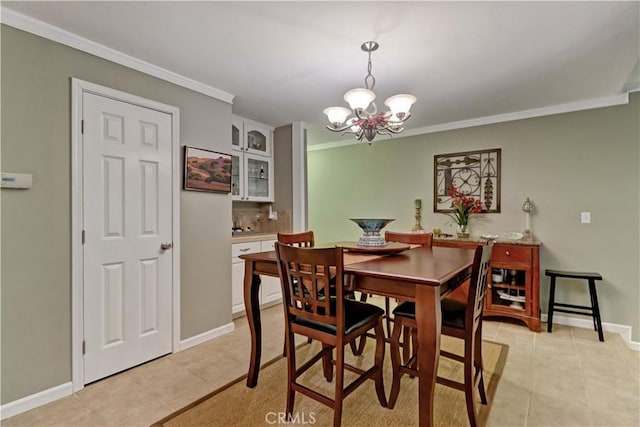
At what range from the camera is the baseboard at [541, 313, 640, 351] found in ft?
9.62

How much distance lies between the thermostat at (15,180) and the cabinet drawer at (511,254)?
3905 mm

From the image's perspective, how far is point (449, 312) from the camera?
1.81 metres

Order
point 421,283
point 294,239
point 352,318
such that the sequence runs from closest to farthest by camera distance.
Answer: point 421,283, point 352,318, point 294,239

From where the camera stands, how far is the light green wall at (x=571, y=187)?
3047 mm

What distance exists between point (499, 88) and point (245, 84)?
7.56ft

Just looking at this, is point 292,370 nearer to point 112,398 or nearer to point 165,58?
point 112,398

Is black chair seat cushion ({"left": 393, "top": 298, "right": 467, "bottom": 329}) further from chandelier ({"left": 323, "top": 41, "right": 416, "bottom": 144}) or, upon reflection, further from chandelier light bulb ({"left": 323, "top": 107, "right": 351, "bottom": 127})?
chandelier light bulb ({"left": 323, "top": 107, "right": 351, "bottom": 127})

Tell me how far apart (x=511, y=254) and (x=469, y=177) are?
1.09 metres

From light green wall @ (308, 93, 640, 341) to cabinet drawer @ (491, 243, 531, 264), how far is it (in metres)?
0.47

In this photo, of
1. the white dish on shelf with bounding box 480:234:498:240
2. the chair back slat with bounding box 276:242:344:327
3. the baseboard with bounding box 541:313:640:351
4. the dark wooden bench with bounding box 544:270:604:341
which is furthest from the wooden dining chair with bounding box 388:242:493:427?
the baseboard with bounding box 541:313:640:351

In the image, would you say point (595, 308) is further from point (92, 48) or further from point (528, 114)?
point (92, 48)

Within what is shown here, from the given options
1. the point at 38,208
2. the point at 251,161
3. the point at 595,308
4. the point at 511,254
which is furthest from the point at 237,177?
the point at 595,308
